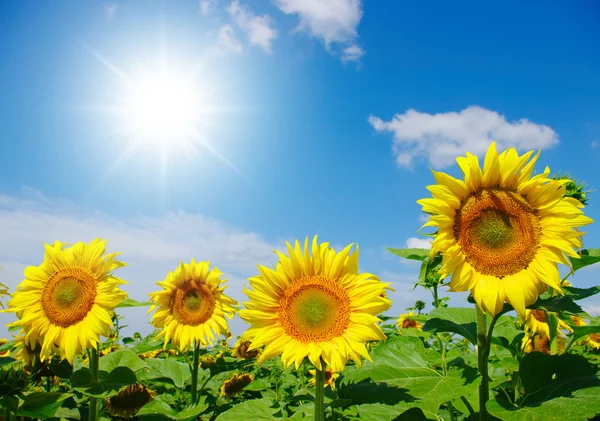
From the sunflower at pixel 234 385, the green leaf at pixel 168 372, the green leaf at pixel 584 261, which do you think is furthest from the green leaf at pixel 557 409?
the sunflower at pixel 234 385

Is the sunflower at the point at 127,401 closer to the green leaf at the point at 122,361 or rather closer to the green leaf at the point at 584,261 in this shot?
the green leaf at the point at 122,361

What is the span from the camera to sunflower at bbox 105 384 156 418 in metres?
4.82

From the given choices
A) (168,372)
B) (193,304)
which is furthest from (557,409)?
(168,372)

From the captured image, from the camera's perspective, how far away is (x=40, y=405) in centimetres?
333

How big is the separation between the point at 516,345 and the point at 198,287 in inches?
120

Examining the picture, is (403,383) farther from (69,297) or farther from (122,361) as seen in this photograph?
(69,297)

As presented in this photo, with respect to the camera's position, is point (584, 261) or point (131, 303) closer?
point (584, 261)

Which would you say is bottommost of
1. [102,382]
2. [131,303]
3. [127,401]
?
[127,401]

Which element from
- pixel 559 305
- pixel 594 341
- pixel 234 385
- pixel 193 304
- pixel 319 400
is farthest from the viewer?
pixel 594 341

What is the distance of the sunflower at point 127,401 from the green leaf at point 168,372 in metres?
0.18

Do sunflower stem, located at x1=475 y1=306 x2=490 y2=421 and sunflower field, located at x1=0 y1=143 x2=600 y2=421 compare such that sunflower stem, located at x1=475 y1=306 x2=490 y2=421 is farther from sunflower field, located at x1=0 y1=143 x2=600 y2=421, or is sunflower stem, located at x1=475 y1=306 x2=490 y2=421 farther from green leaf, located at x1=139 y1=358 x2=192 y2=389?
green leaf, located at x1=139 y1=358 x2=192 y2=389

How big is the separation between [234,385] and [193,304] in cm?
147

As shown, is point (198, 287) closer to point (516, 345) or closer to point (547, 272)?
point (516, 345)

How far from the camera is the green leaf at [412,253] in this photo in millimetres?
3055
